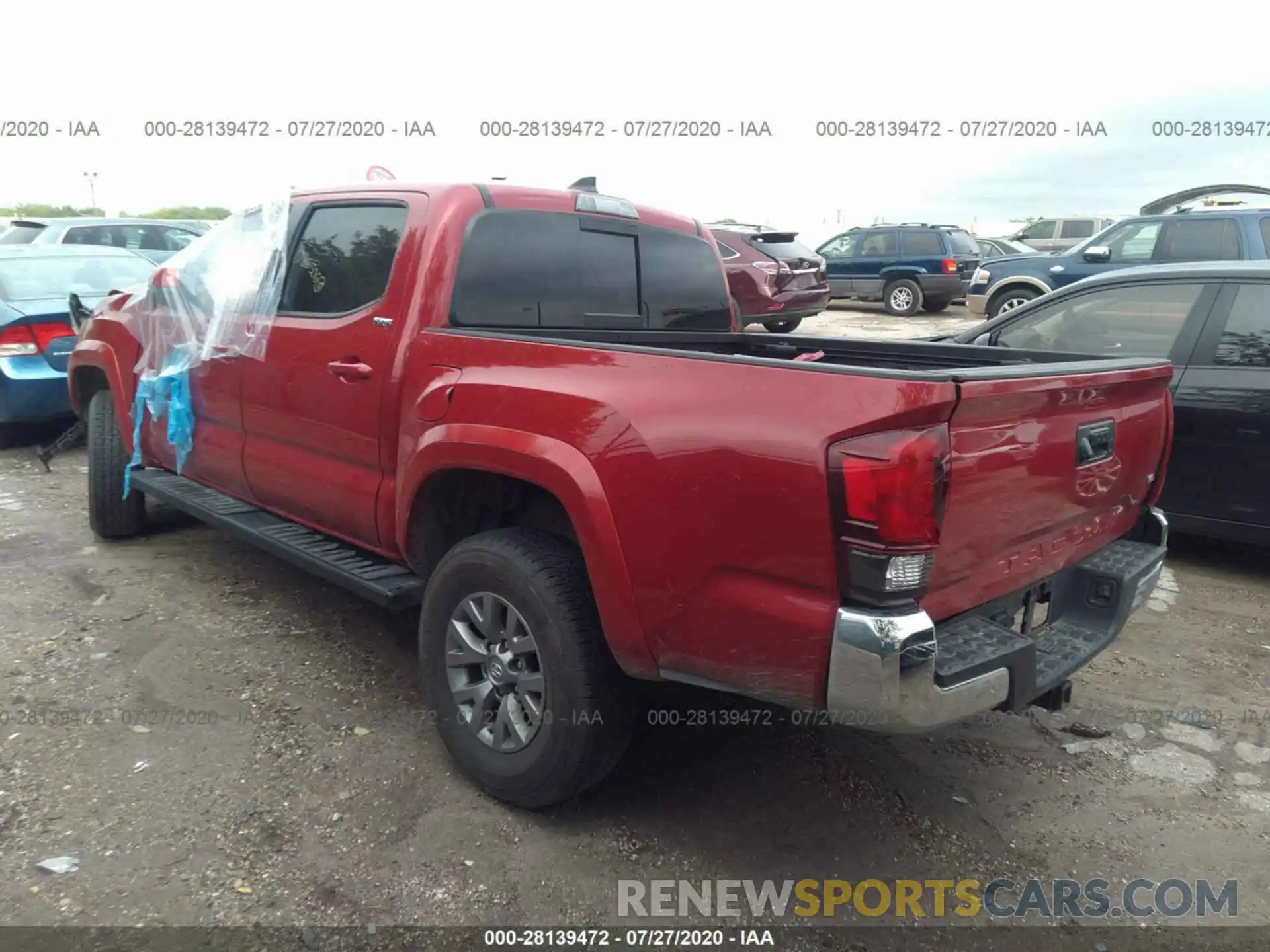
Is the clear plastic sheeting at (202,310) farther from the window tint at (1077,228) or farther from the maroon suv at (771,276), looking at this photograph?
the window tint at (1077,228)

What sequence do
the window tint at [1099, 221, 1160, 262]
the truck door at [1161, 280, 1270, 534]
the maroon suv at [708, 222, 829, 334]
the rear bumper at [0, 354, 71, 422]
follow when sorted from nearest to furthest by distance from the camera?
the truck door at [1161, 280, 1270, 534], the rear bumper at [0, 354, 71, 422], the window tint at [1099, 221, 1160, 262], the maroon suv at [708, 222, 829, 334]

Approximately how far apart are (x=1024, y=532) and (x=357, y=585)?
218 cm

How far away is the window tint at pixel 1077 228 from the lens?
23.0m

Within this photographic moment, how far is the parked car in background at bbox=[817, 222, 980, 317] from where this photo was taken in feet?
54.1

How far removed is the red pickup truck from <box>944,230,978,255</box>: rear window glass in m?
13.8

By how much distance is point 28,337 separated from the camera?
22.9ft

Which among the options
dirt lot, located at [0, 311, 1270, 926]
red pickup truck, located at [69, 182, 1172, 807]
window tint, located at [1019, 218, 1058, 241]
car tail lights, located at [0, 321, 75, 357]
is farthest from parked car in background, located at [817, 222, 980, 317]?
red pickup truck, located at [69, 182, 1172, 807]

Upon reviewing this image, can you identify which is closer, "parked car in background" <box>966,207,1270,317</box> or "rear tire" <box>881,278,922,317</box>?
"parked car in background" <box>966,207,1270,317</box>

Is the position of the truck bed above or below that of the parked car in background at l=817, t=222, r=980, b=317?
below

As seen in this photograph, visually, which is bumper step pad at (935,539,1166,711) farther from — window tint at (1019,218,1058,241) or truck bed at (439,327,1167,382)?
window tint at (1019,218,1058,241)

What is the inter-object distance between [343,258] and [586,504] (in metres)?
1.76

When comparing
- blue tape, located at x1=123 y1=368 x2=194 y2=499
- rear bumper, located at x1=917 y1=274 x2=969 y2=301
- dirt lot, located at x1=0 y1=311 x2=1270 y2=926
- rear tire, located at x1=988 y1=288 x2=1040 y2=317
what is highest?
rear bumper, located at x1=917 y1=274 x2=969 y2=301

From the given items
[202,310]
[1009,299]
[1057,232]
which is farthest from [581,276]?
[1057,232]

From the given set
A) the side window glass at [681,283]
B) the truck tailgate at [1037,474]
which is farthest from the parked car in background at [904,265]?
the truck tailgate at [1037,474]
